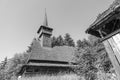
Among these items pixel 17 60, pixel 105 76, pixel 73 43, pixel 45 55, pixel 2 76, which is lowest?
pixel 105 76

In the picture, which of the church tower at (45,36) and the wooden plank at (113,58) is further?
the church tower at (45,36)

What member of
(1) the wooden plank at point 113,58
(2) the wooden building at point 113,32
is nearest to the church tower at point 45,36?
(2) the wooden building at point 113,32

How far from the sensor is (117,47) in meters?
3.46

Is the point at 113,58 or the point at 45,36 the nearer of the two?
the point at 113,58

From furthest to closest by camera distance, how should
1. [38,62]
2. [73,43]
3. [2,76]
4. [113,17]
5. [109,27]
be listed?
1. [73,43]
2. [38,62]
3. [2,76]
4. [109,27]
5. [113,17]

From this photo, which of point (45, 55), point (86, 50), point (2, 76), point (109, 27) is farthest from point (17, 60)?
point (109, 27)

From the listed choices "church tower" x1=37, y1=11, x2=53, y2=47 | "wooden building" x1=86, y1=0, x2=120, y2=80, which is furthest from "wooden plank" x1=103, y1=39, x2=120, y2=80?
"church tower" x1=37, y1=11, x2=53, y2=47

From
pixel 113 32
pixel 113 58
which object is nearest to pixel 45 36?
pixel 113 32

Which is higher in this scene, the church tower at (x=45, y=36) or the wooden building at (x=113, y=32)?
the church tower at (x=45, y=36)

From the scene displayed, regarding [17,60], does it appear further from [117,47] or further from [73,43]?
[117,47]

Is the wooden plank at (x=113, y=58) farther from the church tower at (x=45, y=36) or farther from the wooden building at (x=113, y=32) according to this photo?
the church tower at (x=45, y=36)

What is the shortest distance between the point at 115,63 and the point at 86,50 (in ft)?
15.7

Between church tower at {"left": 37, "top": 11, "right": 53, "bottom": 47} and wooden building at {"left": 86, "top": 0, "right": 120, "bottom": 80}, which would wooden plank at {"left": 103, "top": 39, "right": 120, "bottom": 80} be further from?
church tower at {"left": 37, "top": 11, "right": 53, "bottom": 47}

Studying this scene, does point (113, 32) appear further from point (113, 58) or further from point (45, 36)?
point (45, 36)
